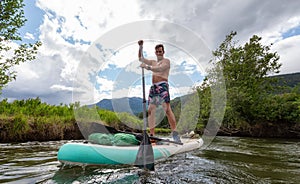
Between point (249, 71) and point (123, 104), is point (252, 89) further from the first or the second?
point (123, 104)

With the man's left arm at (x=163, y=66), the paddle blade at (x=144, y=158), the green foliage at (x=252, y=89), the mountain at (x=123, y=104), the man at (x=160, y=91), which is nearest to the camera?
the paddle blade at (x=144, y=158)

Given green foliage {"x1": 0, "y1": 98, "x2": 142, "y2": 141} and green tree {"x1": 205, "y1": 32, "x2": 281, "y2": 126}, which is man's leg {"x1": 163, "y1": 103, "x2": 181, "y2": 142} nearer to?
green foliage {"x1": 0, "y1": 98, "x2": 142, "y2": 141}

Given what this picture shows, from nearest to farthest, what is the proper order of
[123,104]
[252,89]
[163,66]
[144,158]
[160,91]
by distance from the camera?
[144,158] → [123,104] → [163,66] → [160,91] → [252,89]

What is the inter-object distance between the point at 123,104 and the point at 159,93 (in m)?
0.84

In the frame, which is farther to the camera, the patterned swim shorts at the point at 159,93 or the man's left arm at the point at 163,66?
the patterned swim shorts at the point at 159,93

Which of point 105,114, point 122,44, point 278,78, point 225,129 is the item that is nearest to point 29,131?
point 105,114

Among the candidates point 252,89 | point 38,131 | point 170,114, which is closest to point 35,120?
point 38,131

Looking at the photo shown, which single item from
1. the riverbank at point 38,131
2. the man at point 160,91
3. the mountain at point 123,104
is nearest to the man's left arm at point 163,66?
Result: the man at point 160,91

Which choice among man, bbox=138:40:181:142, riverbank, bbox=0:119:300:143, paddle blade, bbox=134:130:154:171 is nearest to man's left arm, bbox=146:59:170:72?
man, bbox=138:40:181:142

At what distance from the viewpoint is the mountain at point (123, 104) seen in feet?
12.7

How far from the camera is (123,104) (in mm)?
3918

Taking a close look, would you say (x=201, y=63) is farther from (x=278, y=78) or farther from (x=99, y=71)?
(x=278, y=78)

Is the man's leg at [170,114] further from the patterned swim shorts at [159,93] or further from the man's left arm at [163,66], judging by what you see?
the man's left arm at [163,66]

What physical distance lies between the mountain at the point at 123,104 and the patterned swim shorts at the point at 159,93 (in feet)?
1.46
